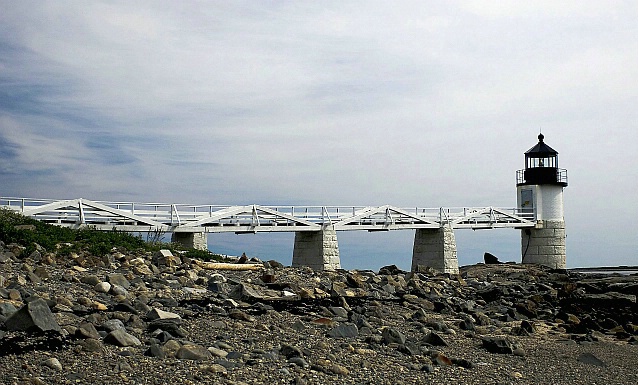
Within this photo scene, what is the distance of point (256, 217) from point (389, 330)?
17.0 metres

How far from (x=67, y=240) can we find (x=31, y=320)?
7885mm

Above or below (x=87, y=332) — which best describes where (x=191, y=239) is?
above

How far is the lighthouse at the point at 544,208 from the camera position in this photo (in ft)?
123

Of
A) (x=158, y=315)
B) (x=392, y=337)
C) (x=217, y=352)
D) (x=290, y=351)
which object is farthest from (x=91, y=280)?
(x=392, y=337)

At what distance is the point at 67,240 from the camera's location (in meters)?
14.8

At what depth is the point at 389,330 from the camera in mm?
8773

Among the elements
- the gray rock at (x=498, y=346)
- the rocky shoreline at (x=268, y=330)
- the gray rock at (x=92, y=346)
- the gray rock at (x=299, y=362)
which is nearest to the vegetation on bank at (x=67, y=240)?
the rocky shoreline at (x=268, y=330)

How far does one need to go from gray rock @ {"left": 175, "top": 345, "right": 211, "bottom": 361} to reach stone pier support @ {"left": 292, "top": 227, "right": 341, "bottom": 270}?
1948cm

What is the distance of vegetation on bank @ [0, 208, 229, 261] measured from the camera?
44.2 feet

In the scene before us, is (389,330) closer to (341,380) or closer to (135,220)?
(341,380)

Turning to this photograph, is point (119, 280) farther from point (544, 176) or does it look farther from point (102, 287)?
point (544, 176)

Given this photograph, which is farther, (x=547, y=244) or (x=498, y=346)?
(x=547, y=244)

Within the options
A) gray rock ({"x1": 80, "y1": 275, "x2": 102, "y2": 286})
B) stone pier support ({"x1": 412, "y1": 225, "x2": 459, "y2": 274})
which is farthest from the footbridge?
gray rock ({"x1": 80, "y1": 275, "x2": 102, "y2": 286})

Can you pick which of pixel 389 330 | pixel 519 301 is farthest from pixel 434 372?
pixel 519 301
